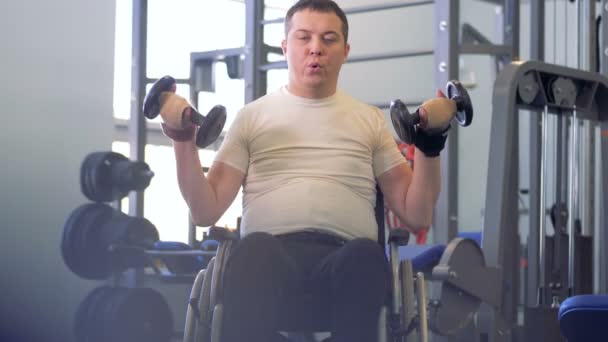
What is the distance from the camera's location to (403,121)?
5.60 feet

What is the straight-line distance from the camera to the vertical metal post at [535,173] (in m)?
3.41

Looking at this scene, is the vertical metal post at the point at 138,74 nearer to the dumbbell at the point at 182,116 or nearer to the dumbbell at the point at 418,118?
the dumbbell at the point at 182,116

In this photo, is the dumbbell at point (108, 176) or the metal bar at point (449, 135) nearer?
the metal bar at point (449, 135)

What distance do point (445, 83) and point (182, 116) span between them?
6.52 ft

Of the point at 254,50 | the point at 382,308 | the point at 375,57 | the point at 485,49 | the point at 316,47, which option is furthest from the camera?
the point at 254,50

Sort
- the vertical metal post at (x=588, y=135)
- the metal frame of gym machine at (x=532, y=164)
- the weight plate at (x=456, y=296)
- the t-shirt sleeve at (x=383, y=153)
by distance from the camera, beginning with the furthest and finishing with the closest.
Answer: the vertical metal post at (x=588, y=135)
the metal frame of gym machine at (x=532, y=164)
the weight plate at (x=456, y=296)
the t-shirt sleeve at (x=383, y=153)

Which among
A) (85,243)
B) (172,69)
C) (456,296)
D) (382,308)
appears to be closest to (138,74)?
(172,69)

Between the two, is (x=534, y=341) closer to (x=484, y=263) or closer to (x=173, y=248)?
(x=484, y=263)

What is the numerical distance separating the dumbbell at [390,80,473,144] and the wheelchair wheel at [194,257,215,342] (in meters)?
0.44

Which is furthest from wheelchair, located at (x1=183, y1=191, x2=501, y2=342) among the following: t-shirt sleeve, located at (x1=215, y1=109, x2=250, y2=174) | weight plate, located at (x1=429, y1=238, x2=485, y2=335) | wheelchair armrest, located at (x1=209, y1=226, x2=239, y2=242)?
weight plate, located at (x1=429, y1=238, x2=485, y2=335)

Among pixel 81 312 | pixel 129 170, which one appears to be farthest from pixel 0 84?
pixel 81 312

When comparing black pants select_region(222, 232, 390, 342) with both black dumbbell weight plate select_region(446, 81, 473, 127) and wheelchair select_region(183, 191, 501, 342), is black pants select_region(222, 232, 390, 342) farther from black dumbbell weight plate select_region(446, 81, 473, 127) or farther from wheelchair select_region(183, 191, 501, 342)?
black dumbbell weight plate select_region(446, 81, 473, 127)

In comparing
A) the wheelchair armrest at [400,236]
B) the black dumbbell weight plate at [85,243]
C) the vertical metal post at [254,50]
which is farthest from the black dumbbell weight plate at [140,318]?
the wheelchair armrest at [400,236]

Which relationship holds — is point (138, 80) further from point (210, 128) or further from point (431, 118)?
point (431, 118)
